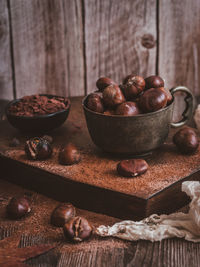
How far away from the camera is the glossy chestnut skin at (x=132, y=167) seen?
4.75 feet

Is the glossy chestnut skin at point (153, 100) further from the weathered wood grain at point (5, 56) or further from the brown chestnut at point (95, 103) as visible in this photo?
the weathered wood grain at point (5, 56)

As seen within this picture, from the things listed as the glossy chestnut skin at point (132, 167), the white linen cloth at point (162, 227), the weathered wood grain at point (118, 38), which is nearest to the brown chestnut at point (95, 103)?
the glossy chestnut skin at point (132, 167)

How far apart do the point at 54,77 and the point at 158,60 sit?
2.25 ft

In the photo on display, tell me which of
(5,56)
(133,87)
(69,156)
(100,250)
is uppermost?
(133,87)

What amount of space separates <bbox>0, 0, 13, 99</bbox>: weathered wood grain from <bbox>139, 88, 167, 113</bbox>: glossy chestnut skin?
1336mm

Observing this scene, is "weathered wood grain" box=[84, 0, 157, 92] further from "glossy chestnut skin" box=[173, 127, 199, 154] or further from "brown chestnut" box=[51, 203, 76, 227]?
"brown chestnut" box=[51, 203, 76, 227]

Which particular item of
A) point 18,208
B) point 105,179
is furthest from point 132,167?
point 18,208

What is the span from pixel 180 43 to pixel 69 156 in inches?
56.8

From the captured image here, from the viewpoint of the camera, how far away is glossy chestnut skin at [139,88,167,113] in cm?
148

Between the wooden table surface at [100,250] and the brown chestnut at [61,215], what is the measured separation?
1.0 inches

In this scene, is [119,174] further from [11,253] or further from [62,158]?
[11,253]

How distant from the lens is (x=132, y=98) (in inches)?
61.6

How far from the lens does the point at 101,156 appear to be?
1.63 meters

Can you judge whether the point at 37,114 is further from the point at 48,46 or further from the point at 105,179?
the point at 48,46
